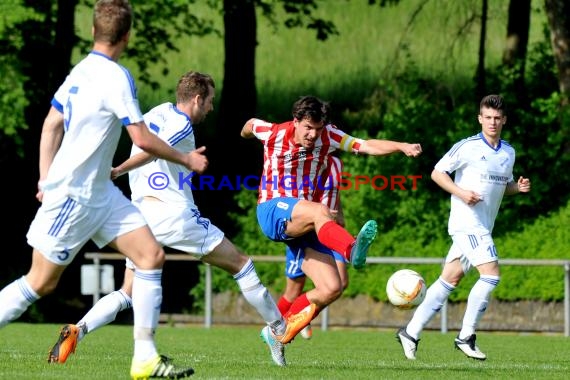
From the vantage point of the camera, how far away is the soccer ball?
11.0 metres

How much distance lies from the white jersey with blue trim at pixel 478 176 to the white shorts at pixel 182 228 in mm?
2581

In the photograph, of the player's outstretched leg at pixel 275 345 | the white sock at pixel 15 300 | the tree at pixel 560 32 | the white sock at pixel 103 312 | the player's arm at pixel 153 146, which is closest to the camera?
the player's arm at pixel 153 146

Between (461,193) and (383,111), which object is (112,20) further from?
(383,111)

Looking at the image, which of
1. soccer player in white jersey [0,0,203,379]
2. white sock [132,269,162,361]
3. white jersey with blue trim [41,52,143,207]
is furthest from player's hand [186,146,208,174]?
white sock [132,269,162,361]

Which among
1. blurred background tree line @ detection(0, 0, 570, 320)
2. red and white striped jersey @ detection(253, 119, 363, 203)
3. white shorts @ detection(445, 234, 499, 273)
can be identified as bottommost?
blurred background tree line @ detection(0, 0, 570, 320)

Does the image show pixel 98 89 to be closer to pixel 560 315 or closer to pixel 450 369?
pixel 450 369

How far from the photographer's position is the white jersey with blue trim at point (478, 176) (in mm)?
11430

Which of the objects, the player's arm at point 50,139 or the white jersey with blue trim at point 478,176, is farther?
the white jersey with blue trim at point 478,176

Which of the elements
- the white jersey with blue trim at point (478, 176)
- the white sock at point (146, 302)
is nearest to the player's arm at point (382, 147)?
the white jersey with blue trim at point (478, 176)

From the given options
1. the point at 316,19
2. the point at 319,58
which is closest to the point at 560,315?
the point at 316,19

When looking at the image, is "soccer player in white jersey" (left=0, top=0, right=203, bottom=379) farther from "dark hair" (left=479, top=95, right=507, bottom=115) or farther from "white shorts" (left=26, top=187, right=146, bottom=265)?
"dark hair" (left=479, top=95, right=507, bottom=115)

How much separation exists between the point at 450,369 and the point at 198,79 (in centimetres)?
291

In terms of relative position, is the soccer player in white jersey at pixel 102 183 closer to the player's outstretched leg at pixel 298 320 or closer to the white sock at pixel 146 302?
the white sock at pixel 146 302

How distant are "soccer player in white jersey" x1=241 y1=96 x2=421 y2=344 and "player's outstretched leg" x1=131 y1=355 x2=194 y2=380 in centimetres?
239
